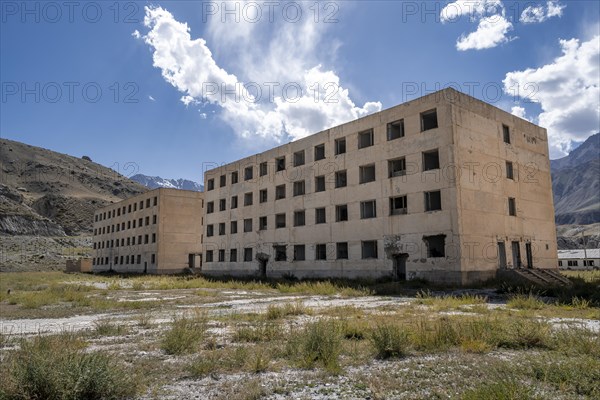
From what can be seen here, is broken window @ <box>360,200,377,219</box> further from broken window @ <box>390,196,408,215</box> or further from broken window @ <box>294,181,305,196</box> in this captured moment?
broken window @ <box>294,181,305,196</box>

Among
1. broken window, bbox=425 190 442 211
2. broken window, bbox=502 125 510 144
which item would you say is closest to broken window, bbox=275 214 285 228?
broken window, bbox=425 190 442 211

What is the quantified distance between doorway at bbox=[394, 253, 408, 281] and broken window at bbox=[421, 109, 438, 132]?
8.27 meters

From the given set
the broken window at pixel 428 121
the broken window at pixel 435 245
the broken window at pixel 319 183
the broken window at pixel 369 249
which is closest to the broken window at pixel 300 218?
the broken window at pixel 319 183

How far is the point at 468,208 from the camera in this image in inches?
971

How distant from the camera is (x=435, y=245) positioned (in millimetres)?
25547

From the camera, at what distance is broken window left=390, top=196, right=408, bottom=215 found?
2722 centimetres

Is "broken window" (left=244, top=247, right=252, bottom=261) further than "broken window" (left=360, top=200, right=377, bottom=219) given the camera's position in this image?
Yes

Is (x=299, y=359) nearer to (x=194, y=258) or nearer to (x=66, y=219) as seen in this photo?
(x=194, y=258)

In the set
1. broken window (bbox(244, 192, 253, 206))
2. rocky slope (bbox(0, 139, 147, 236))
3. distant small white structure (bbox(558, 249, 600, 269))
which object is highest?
rocky slope (bbox(0, 139, 147, 236))

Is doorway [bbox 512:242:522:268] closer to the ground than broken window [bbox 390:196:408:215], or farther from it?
closer to the ground

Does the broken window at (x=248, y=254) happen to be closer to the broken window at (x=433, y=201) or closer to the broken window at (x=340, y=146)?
the broken window at (x=340, y=146)

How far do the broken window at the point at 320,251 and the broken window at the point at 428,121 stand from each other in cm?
1164

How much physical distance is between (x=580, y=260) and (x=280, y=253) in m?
50.9

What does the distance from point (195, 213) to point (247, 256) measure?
1830 cm
